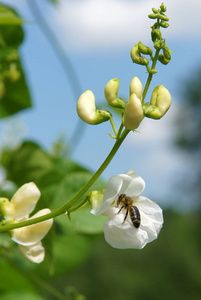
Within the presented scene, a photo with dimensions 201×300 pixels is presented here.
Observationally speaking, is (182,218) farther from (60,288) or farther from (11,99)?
(11,99)

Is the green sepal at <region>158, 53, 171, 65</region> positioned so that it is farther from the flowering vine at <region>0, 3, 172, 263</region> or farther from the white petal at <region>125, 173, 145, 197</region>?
the white petal at <region>125, 173, 145, 197</region>

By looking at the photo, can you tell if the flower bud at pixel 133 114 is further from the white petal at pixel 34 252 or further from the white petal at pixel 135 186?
the white petal at pixel 34 252

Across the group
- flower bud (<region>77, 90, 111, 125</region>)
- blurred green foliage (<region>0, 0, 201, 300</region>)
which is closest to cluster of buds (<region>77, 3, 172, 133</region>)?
flower bud (<region>77, 90, 111, 125</region>)

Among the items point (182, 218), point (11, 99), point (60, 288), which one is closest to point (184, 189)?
point (182, 218)

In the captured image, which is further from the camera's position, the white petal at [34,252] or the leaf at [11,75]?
the leaf at [11,75]

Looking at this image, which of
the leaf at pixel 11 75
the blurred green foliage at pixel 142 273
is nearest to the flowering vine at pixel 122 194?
the leaf at pixel 11 75

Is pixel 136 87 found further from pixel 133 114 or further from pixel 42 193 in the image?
pixel 42 193

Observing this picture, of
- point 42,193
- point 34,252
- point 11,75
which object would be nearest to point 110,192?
point 34,252
